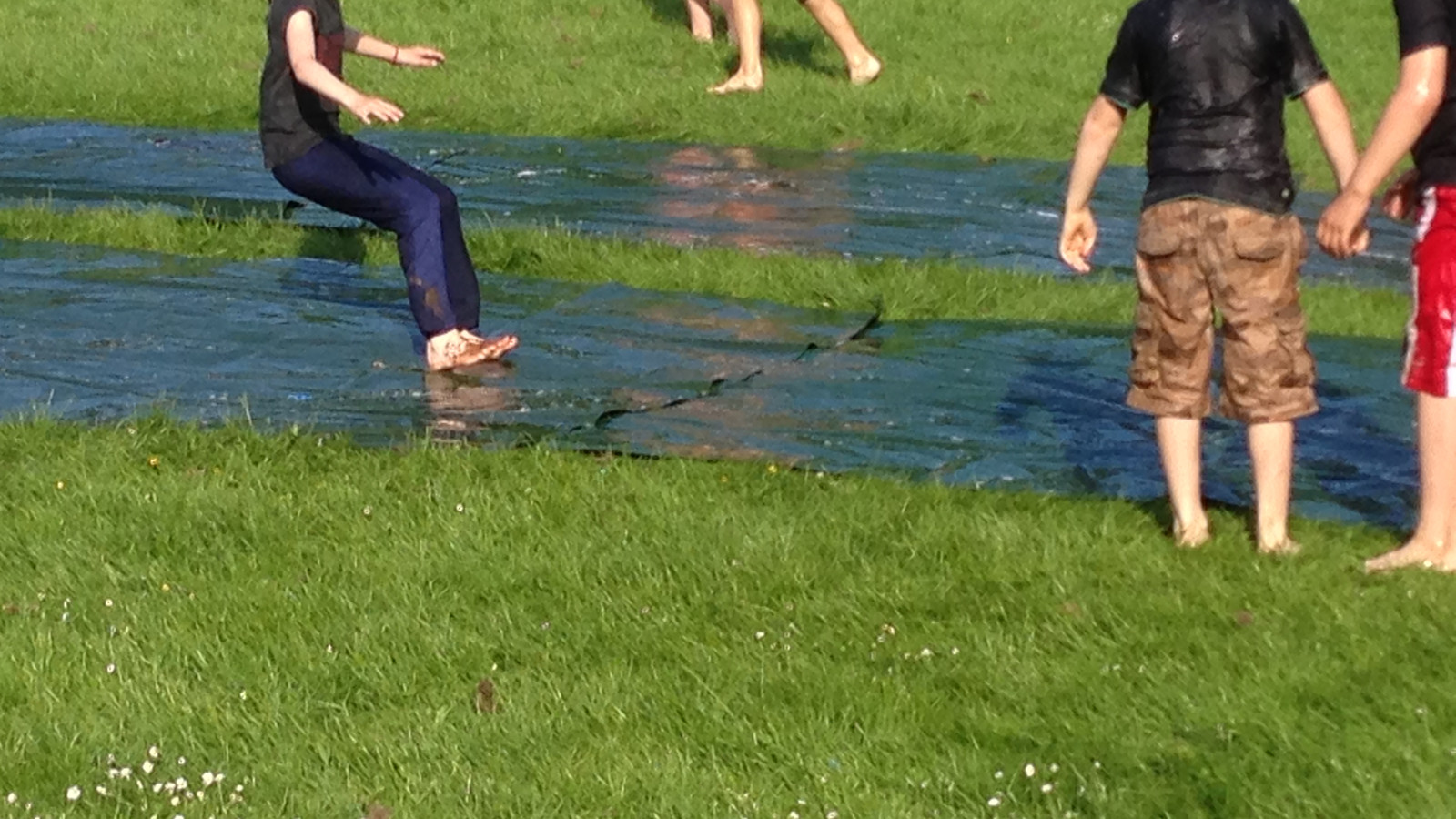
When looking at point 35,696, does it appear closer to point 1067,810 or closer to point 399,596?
point 399,596

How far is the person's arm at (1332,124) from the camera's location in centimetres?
524

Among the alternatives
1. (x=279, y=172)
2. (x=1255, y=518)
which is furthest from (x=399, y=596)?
(x=279, y=172)

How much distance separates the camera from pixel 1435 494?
5312mm

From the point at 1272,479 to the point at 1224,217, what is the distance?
0.68 m

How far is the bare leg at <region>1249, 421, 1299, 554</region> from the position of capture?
535 cm

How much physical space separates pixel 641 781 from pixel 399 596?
1220mm

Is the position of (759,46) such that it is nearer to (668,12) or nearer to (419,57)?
(668,12)

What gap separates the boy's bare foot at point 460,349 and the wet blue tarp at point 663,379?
0.22ft

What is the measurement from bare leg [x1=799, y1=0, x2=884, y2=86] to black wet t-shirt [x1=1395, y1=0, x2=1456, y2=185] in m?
8.87

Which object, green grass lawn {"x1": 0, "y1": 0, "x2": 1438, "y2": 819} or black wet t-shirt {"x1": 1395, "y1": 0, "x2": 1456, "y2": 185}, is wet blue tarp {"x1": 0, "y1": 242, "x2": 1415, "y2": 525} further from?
black wet t-shirt {"x1": 1395, "y1": 0, "x2": 1456, "y2": 185}

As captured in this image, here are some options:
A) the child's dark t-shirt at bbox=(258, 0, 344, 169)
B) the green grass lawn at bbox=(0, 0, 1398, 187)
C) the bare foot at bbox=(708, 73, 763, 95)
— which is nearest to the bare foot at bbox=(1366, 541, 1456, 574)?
the child's dark t-shirt at bbox=(258, 0, 344, 169)

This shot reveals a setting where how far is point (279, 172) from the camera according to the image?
7.83 metres

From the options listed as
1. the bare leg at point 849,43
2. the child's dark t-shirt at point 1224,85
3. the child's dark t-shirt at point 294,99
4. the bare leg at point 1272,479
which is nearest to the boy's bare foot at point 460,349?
the child's dark t-shirt at point 294,99

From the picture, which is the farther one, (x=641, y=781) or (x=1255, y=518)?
(x=1255, y=518)
